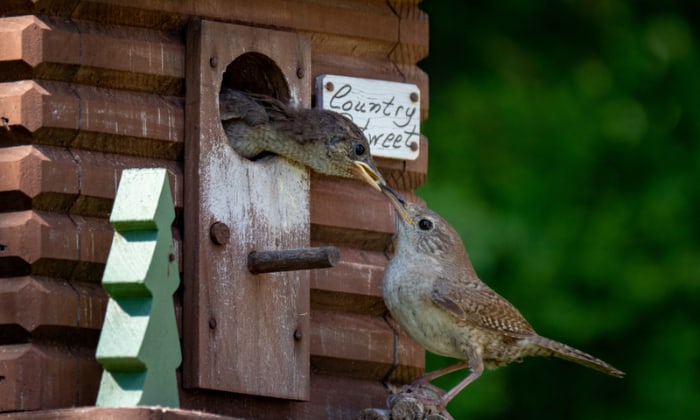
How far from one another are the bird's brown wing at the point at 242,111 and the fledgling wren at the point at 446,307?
470 millimetres

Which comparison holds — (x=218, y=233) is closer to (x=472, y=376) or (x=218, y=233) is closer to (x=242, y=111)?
(x=242, y=111)

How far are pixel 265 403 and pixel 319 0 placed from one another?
54.1 inches

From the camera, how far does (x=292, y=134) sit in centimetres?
741

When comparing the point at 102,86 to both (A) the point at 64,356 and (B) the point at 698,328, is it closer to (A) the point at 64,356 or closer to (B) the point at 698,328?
(A) the point at 64,356

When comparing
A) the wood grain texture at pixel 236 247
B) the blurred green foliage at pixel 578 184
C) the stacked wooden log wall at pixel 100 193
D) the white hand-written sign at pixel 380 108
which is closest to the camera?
the stacked wooden log wall at pixel 100 193

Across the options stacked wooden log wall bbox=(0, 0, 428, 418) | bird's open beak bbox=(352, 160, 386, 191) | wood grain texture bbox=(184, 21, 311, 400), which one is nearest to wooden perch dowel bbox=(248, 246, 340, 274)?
wood grain texture bbox=(184, 21, 311, 400)

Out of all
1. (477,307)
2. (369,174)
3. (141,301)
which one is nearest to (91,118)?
(141,301)

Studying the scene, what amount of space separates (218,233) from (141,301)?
2.45 feet

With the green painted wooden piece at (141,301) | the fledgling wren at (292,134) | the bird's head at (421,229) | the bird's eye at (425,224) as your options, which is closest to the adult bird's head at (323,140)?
the fledgling wren at (292,134)

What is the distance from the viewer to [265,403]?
726cm

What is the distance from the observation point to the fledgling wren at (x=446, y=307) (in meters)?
7.41

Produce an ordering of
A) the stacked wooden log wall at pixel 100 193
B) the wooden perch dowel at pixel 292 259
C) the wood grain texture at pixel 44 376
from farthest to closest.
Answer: the wooden perch dowel at pixel 292 259 < the stacked wooden log wall at pixel 100 193 < the wood grain texture at pixel 44 376

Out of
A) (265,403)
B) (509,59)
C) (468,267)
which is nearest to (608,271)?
(509,59)

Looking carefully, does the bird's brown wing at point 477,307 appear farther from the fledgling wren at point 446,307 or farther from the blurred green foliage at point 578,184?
the blurred green foliage at point 578,184
